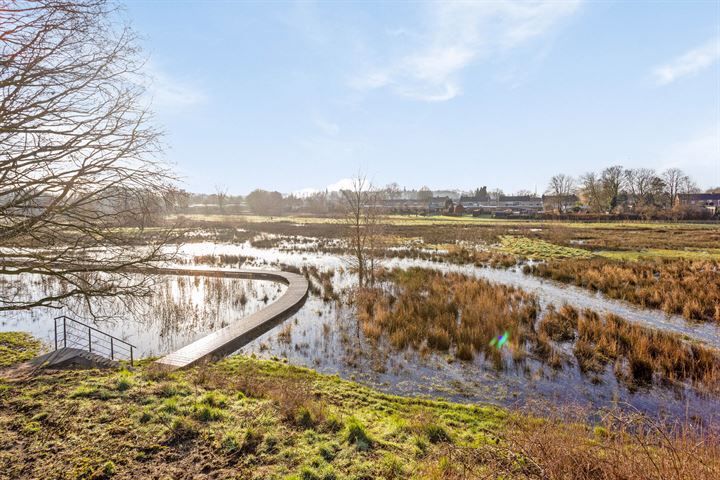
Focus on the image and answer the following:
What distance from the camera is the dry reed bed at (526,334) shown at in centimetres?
Answer: 995

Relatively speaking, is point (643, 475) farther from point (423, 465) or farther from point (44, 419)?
point (44, 419)

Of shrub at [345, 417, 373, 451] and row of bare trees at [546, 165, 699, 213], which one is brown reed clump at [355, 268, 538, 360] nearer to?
shrub at [345, 417, 373, 451]

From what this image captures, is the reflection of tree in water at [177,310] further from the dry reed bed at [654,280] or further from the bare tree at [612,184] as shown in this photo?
the bare tree at [612,184]

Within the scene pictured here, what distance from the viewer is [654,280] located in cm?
2017

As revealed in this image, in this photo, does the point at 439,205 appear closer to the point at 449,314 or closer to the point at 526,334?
the point at 449,314

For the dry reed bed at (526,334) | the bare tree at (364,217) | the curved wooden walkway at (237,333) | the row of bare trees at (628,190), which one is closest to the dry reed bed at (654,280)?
the dry reed bed at (526,334)

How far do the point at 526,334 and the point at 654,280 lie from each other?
13.6 m

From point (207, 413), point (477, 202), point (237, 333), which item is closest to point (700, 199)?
point (477, 202)

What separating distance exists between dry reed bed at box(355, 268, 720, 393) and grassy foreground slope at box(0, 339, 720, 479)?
397 centimetres

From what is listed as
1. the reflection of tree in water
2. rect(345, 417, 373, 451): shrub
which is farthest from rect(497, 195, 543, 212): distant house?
rect(345, 417, 373, 451): shrub

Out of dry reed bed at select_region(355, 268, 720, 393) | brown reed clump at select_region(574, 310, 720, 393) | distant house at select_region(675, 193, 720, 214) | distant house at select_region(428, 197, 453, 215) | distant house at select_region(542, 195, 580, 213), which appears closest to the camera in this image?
brown reed clump at select_region(574, 310, 720, 393)

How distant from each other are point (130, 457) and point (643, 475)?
6.62 m

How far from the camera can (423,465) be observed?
502 centimetres

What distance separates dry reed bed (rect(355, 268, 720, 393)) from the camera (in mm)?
9945
